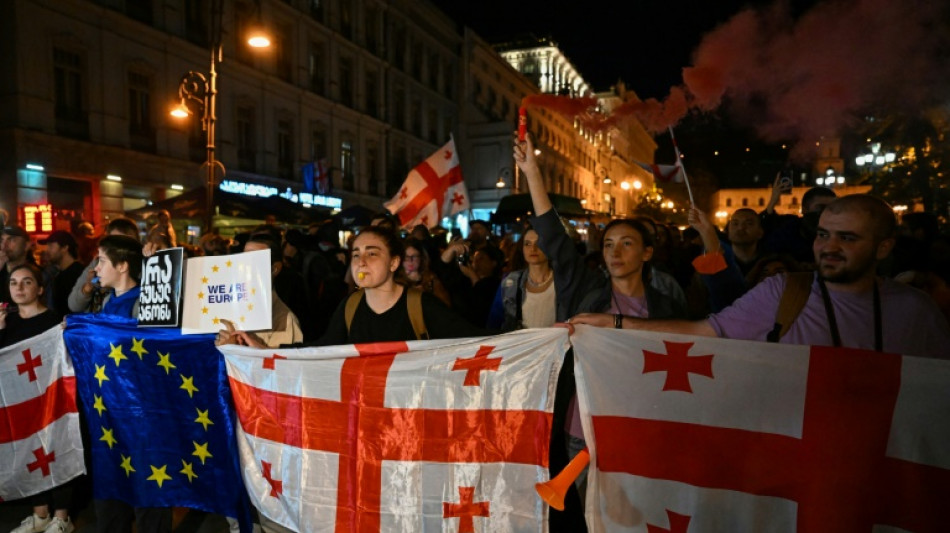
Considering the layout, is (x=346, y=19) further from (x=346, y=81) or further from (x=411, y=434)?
(x=411, y=434)

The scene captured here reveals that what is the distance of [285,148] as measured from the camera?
2586 centimetres

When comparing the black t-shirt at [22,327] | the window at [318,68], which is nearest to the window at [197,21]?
the window at [318,68]

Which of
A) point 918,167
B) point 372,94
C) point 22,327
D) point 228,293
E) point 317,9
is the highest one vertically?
point 317,9

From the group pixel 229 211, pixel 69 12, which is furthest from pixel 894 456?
pixel 69 12

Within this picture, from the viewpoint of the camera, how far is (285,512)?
3.39m

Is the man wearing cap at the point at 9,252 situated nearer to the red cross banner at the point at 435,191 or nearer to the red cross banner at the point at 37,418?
the red cross banner at the point at 37,418

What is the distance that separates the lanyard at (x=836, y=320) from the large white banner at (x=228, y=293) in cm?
295

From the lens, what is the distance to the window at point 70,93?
15797mm

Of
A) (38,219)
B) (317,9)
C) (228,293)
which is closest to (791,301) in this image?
(228,293)

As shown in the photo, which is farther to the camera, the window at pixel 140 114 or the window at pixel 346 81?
the window at pixel 346 81

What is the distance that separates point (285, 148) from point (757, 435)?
25931 millimetres

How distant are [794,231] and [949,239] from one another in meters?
1.17

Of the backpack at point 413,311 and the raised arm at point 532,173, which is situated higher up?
the raised arm at point 532,173

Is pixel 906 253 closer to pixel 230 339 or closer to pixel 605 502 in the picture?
pixel 605 502
